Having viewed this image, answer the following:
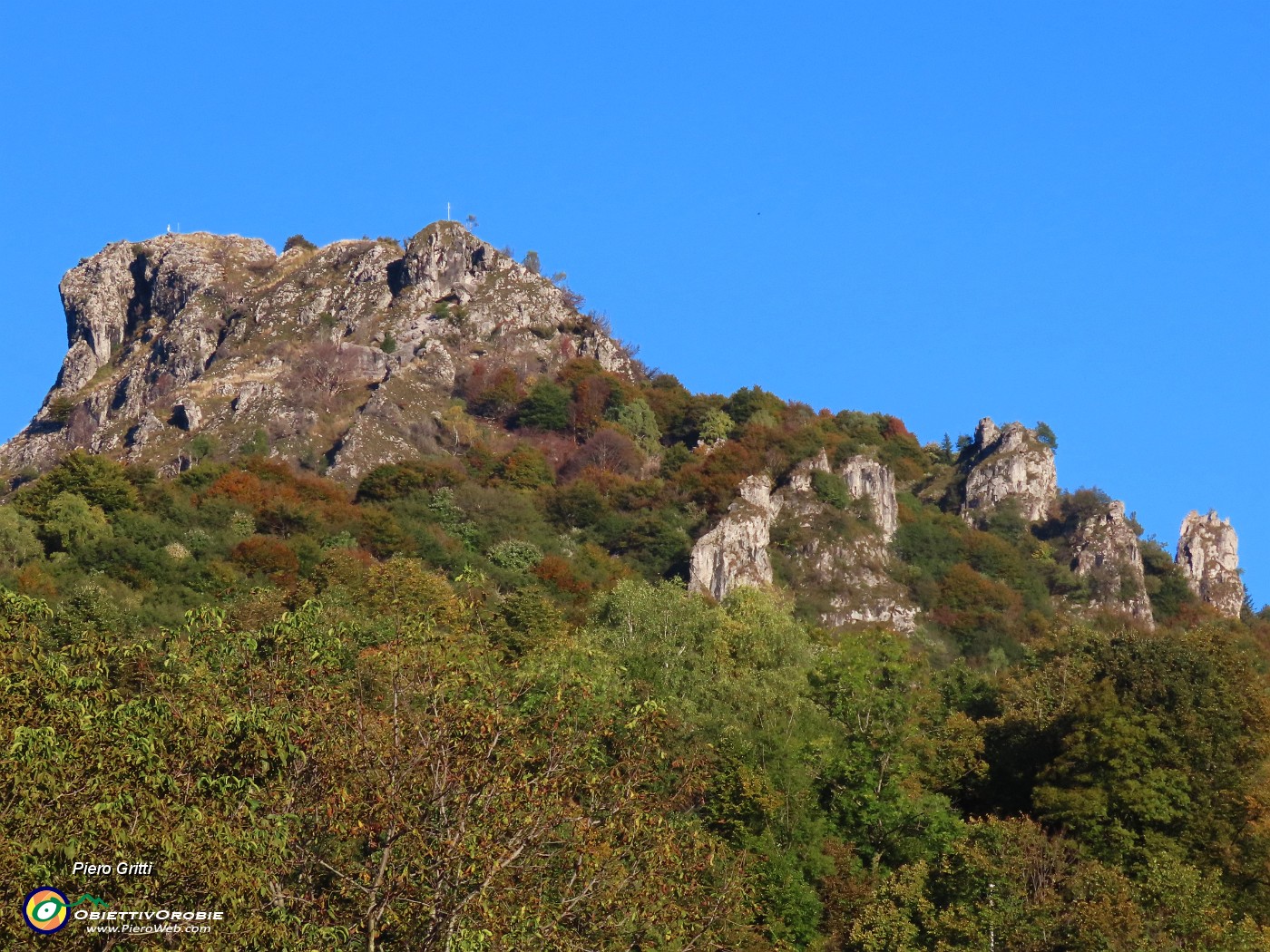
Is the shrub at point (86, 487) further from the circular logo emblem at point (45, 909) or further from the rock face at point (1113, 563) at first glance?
the circular logo emblem at point (45, 909)

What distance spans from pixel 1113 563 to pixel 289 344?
2202 inches

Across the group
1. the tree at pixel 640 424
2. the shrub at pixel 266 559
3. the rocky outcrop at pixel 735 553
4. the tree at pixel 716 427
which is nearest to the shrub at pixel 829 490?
the rocky outcrop at pixel 735 553

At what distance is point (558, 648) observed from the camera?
56.4 m

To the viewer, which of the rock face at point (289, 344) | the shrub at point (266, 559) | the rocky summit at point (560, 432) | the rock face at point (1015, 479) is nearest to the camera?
the shrub at point (266, 559)

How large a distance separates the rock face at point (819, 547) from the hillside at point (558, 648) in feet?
0.88

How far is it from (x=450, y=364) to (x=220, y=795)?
100039mm

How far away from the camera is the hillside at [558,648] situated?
73.3ft

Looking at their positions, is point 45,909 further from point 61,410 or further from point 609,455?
point 61,410

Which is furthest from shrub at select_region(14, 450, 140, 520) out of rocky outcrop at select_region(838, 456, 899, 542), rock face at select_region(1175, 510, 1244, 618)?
rock face at select_region(1175, 510, 1244, 618)

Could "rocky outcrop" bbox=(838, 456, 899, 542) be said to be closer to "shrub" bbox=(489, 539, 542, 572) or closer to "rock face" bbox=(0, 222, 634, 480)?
"shrub" bbox=(489, 539, 542, 572)

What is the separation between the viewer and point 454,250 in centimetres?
13038

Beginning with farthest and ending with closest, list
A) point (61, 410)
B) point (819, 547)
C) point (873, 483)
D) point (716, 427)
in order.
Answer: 1. point (61, 410)
2. point (716, 427)
3. point (873, 483)
4. point (819, 547)

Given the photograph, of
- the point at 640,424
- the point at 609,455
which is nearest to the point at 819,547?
the point at 609,455

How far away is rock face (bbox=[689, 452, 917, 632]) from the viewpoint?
323ft
